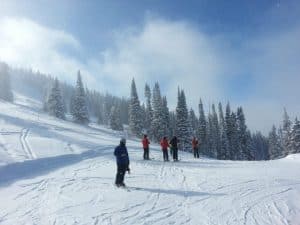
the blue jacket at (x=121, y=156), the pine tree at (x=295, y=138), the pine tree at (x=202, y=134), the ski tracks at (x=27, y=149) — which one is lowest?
the blue jacket at (x=121, y=156)

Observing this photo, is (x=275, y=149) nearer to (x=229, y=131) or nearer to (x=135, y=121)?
(x=229, y=131)

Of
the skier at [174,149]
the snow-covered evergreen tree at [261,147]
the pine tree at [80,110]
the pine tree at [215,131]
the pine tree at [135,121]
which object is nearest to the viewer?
the skier at [174,149]

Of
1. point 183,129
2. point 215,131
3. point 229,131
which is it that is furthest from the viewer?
point 215,131

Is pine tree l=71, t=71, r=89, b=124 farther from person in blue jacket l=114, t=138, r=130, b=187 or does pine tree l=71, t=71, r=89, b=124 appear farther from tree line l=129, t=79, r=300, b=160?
person in blue jacket l=114, t=138, r=130, b=187

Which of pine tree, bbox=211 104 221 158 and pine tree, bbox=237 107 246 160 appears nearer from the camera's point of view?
pine tree, bbox=237 107 246 160

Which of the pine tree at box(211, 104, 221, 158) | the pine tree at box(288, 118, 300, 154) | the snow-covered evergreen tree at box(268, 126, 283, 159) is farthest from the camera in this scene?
the pine tree at box(211, 104, 221, 158)

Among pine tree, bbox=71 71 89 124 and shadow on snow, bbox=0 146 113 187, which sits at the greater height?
pine tree, bbox=71 71 89 124

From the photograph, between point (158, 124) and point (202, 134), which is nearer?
point (158, 124)

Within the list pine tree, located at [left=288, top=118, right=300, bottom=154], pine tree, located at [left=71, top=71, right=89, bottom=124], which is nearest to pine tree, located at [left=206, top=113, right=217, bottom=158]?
pine tree, located at [left=288, top=118, right=300, bottom=154]

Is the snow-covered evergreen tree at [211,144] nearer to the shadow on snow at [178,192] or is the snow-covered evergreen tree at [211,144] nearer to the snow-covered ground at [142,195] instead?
the snow-covered ground at [142,195]

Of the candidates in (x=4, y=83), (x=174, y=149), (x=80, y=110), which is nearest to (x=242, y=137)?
(x=80, y=110)

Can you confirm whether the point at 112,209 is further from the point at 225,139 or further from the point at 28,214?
the point at 225,139

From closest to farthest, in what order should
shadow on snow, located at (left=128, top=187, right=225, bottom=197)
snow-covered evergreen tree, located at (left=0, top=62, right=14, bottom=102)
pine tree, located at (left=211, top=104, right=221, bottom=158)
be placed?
shadow on snow, located at (left=128, top=187, right=225, bottom=197)
pine tree, located at (left=211, top=104, right=221, bottom=158)
snow-covered evergreen tree, located at (left=0, top=62, right=14, bottom=102)

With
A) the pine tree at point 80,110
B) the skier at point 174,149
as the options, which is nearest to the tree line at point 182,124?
the pine tree at point 80,110
